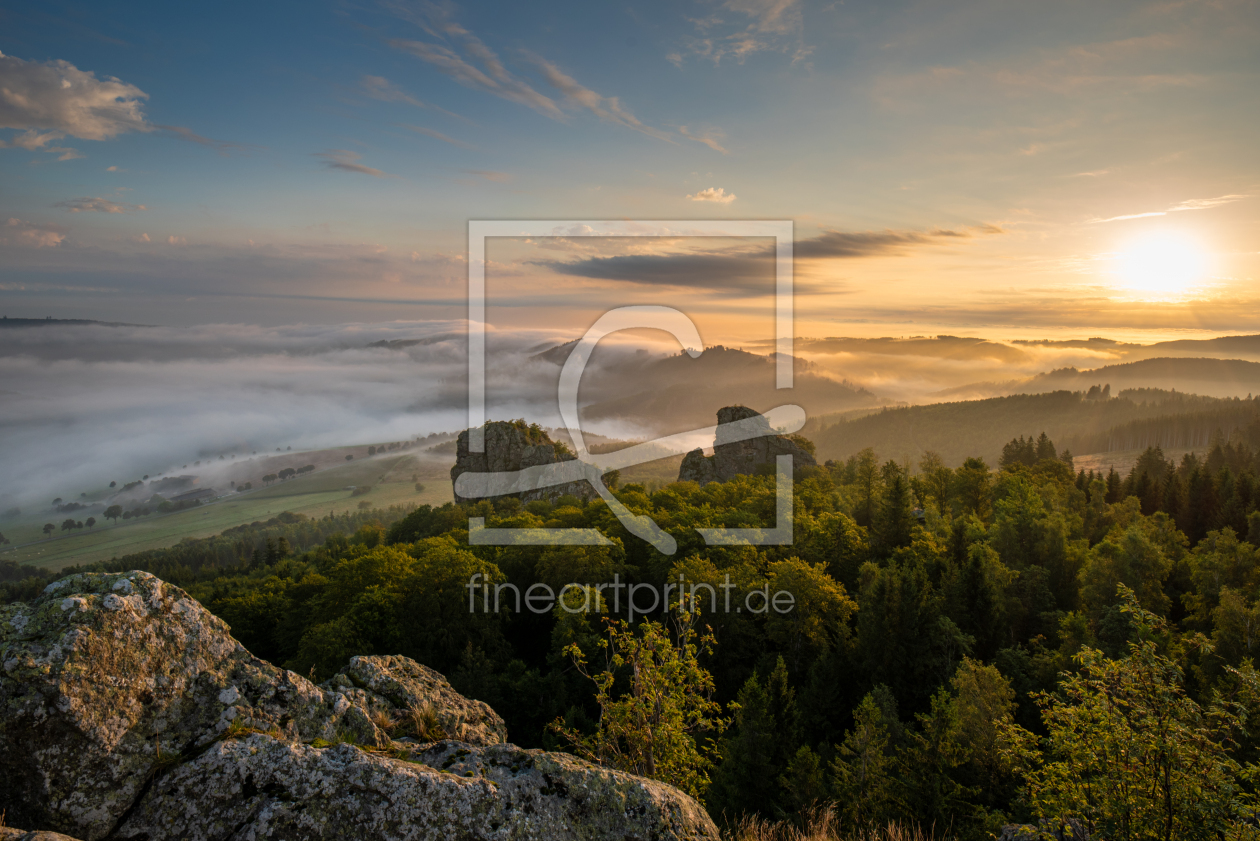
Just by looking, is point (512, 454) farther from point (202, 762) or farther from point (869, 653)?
point (202, 762)

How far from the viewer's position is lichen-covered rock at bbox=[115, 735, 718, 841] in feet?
24.0

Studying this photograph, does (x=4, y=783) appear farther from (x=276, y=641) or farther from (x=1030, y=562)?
(x=1030, y=562)

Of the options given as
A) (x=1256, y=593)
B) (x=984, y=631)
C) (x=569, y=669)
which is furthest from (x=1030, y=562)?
(x=569, y=669)

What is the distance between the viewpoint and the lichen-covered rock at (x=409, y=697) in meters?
11.8

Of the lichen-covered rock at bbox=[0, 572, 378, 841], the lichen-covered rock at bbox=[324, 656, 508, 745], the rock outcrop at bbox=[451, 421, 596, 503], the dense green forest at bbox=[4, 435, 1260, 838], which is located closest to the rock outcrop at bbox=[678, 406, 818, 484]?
the rock outcrop at bbox=[451, 421, 596, 503]

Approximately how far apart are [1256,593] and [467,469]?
102 meters

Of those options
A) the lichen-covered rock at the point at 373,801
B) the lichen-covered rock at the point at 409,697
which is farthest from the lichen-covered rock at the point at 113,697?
the lichen-covered rock at the point at 409,697

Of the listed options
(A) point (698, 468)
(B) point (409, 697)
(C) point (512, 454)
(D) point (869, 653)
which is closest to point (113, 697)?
(B) point (409, 697)

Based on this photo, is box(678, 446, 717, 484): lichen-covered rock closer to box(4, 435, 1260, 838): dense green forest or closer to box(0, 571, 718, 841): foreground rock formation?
box(4, 435, 1260, 838): dense green forest

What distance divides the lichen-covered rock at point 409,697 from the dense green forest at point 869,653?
176 inches

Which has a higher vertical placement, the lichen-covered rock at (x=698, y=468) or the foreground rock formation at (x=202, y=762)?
the foreground rock formation at (x=202, y=762)

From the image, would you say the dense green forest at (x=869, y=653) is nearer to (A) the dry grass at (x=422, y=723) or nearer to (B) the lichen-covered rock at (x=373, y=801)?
(A) the dry grass at (x=422, y=723)

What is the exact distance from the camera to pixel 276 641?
4503 cm

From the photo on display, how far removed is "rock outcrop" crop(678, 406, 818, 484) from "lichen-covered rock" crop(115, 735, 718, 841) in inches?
3883
